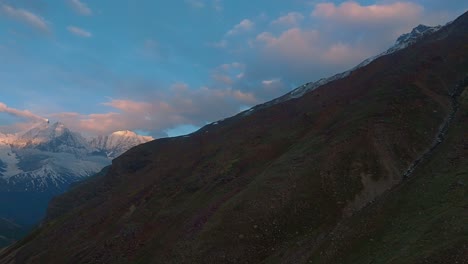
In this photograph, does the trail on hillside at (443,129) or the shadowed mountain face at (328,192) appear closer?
the shadowed mountain face at (328,192)

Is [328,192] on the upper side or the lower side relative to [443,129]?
lower

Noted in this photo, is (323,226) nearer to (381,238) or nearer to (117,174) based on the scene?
(381,238)

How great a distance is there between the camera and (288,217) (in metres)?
45.9

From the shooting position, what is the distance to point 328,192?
4822 centimetres

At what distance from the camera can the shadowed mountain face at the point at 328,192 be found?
35.8m

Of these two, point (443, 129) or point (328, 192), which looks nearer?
point (328, 192)

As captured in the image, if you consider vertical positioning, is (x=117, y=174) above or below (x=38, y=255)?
above

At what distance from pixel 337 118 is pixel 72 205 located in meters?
122

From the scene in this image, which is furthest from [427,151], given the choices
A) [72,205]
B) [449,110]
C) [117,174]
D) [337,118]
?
[72,205]

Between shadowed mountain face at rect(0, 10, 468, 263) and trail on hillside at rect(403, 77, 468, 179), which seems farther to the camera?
trail on hillside at rect(403, 77, 468, 179)

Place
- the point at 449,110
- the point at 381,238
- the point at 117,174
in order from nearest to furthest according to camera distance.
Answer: the point at 381,238 → the point at 449,110 → the point at 117,174

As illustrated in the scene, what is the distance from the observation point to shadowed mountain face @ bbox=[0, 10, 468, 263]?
3581cm

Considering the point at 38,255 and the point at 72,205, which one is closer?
the point at 38,255

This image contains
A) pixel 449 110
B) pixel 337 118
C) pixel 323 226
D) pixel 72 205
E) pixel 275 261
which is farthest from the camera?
pixel 72 205
